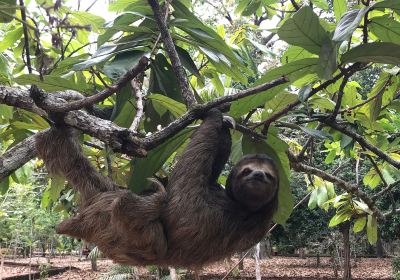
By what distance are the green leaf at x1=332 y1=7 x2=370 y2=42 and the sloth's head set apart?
4.49 feet

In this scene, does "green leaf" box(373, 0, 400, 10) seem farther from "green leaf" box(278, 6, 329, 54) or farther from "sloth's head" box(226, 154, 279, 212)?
"sloth's head" box(226, 154, 279, 212)

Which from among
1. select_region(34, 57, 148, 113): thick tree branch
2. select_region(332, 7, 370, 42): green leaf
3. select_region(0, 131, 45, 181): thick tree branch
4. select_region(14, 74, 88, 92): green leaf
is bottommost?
select_region(0, 131, 45, 181): thick tree branch

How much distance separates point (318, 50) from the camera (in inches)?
97.0

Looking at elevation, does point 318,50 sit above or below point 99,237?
above

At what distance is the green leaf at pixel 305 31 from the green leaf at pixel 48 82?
157cm

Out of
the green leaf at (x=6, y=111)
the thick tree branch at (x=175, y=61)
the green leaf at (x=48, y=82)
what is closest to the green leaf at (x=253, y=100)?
the thick tree branch at (x=175, y=61)

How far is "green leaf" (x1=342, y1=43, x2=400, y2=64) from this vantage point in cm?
224

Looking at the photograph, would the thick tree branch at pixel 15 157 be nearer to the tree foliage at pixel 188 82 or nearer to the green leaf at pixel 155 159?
the tree foliage at pixel 188 82

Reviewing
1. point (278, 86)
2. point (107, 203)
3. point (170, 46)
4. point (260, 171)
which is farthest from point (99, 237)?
point (278, 86)

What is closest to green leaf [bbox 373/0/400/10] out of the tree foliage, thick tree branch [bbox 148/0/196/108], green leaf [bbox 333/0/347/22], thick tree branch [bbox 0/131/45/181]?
the tree foliage

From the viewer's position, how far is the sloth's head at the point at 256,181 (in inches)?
129

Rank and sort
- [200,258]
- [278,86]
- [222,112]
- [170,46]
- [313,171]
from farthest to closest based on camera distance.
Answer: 1. [313,171]
2. [200,258]
3. [222,112]
4. [170,46]
5. [278,86]

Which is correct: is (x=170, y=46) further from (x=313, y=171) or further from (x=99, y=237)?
(x=313, y=171)

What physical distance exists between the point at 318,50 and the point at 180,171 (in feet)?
4.69
